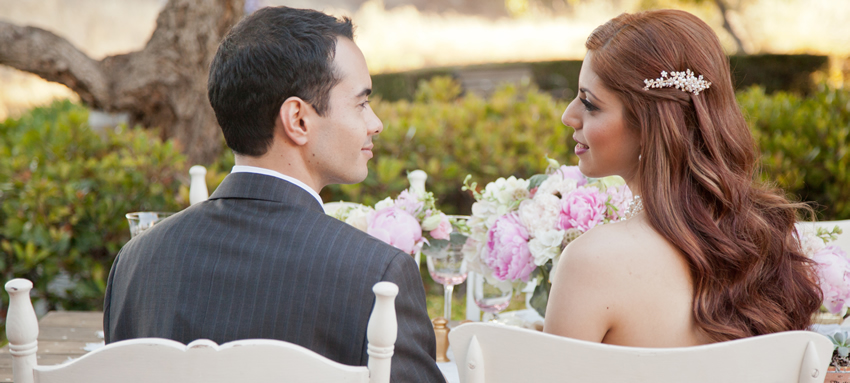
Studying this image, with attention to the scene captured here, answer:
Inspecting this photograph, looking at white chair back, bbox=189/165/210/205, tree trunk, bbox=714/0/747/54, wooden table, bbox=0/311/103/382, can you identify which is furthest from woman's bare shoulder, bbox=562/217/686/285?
tree trunk, bbox=714/0/747/54

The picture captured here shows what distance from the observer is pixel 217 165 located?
3982mm

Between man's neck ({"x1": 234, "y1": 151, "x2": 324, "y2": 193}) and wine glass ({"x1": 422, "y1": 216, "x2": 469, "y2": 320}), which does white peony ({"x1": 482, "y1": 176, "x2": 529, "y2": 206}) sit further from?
man's neck ({"x1": 234, "y1": 151, "x2": 324, "y2": 193})

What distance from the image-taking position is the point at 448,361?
205 centimetres

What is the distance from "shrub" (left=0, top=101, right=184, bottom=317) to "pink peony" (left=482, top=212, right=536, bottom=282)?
2.23m

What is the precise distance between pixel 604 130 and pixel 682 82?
0.73 feet

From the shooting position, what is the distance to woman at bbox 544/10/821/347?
1446mm

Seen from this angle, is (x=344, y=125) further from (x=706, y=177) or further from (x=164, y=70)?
(x=164, y=70)

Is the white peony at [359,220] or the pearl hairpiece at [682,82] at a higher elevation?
the pearl hairpiece at [682,82]

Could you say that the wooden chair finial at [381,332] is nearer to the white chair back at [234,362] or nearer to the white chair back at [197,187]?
the white chair back at [234,362]

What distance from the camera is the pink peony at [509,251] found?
1861mm

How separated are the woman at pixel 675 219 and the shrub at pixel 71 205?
265 cm

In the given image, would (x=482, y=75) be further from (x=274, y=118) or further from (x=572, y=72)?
(x=274, y=118)

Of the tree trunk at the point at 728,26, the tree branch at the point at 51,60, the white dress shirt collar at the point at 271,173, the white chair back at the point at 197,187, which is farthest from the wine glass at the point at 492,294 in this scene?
the tree trunk at the point at 728,26

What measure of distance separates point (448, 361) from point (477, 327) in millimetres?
1013
